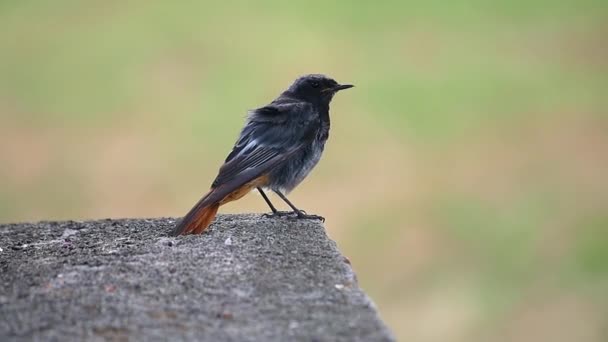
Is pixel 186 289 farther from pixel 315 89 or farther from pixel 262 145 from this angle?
pixel 315 89

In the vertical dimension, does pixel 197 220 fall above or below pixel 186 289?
above

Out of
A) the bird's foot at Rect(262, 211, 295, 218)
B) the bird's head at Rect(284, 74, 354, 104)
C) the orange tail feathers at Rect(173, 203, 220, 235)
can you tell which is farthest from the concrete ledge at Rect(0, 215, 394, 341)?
the bird's head at Rect(284, 74, 354, 104)

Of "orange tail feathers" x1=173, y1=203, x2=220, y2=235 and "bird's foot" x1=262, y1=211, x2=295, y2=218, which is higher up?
"bird's foot" x1=262, y1=211, x2=295, y2=218

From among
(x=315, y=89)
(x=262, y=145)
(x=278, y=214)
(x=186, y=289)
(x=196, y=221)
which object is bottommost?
(x=186, y=289)

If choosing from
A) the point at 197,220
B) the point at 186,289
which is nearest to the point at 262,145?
the point at 197,220

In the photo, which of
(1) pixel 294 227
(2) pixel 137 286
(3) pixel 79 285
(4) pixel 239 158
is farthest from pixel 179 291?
(4) pixel 239 158

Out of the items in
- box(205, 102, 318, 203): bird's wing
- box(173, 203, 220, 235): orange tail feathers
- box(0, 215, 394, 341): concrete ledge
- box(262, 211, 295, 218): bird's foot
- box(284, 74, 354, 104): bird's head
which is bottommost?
box(0, 215, 394, 341): concrete ledge

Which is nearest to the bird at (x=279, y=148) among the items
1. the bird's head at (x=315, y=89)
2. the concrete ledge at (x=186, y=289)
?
the bird's head at (x=315, y=89)

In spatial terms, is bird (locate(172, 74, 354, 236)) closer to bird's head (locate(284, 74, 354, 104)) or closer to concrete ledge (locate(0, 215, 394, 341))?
bird's head (locate(284, 74, 354, 104))

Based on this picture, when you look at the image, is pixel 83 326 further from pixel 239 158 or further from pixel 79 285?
pixel 239 158
